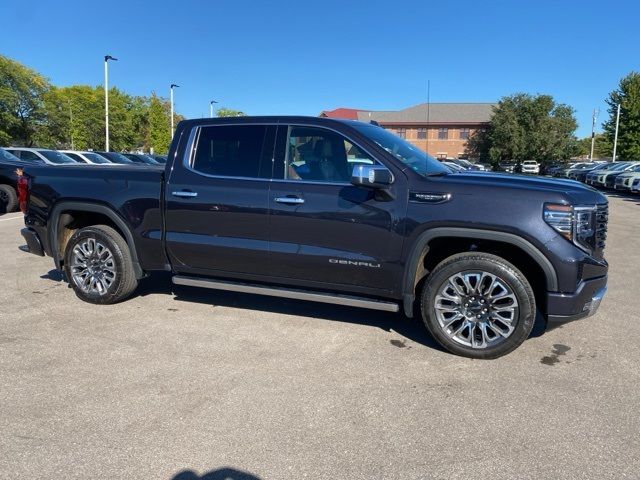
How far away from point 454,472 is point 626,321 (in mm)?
3408

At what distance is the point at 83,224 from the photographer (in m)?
5.78

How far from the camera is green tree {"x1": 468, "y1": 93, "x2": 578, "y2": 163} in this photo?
60.1m

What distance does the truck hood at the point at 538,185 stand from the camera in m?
3.90

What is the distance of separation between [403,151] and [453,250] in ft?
3.35

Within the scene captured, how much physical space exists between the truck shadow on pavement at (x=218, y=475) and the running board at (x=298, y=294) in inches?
77.6

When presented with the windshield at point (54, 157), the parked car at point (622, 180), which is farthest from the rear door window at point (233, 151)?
the parked car at point (622, 180)

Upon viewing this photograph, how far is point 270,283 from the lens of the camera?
4.82m

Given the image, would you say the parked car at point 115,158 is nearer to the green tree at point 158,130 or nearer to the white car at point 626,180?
the white car at point 626,180

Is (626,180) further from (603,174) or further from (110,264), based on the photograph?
(110,264)

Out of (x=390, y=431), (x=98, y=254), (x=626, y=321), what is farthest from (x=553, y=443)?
(x=98, y=254)

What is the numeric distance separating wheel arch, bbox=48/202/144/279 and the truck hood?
316cm

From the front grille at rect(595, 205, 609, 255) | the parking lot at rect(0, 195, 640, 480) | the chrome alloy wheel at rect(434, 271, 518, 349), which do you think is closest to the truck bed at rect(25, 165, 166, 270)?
the parking lot at rect(0, 195, 640, 480)

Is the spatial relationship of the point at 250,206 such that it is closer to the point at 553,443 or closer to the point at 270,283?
the point at 270,283

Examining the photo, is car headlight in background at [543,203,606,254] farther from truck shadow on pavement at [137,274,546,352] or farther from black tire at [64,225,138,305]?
black tire at [64,225,138,305]
